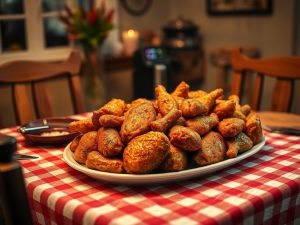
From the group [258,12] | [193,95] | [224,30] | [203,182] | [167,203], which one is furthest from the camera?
[224,30]

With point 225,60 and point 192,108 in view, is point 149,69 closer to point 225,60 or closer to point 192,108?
point 225,60

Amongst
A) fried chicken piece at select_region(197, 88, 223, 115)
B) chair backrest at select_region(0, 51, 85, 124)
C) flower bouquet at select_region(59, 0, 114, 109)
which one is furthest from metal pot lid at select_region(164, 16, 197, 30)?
fried chicken piece at select_region(197, 88, 223, 115)

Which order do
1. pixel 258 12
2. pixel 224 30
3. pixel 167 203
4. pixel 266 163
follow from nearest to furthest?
pixel 167 203
pixel 266 163
pixel 258 12
pixel 224 30

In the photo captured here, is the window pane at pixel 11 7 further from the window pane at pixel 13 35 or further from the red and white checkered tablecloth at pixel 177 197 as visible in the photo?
the red and white checkered tablecloth at pixel 177 197

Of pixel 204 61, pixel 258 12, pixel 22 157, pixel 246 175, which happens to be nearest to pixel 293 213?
pixel 246 175

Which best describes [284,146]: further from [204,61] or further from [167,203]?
[204,61]
